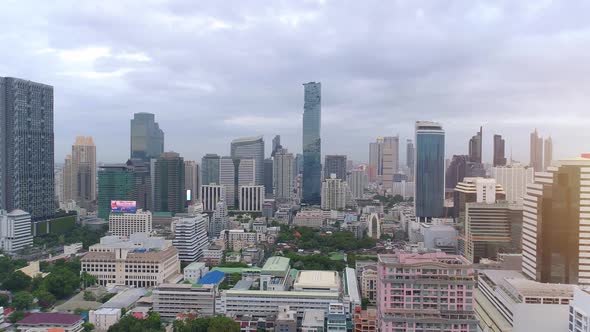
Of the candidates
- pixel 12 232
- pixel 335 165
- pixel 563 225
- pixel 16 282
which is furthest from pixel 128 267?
pixel 335 165

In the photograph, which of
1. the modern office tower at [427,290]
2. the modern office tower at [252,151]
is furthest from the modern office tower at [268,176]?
the modern office tower at [427,290]

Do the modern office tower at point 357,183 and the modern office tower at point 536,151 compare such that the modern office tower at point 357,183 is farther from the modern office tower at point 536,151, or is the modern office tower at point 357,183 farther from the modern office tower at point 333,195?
the modern office tower at point 536,151

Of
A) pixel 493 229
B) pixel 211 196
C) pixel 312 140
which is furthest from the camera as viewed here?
pixel 312 140

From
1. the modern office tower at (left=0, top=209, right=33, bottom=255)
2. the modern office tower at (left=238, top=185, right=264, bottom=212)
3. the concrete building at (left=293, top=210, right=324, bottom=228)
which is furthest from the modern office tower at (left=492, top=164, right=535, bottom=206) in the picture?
the modern office tower at (left=0, top=209, right=33, bottom=255)

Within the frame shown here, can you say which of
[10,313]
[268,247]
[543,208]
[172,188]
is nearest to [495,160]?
[268,247]

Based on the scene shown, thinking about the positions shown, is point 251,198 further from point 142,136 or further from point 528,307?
point 528,307

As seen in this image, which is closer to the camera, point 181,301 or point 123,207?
point 181,301

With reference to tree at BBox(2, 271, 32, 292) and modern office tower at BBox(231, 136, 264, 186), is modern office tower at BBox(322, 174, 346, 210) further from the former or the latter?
tree at BBox(2, 271, 32, 292)
